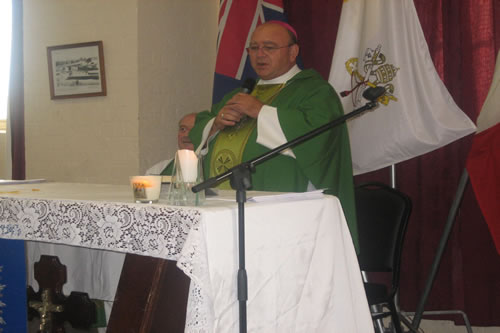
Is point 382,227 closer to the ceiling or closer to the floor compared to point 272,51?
closer to the floor

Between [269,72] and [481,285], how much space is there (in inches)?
68.2

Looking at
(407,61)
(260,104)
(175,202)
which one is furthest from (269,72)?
(175,202)

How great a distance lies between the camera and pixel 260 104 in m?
2.71

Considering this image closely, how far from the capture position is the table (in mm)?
1552

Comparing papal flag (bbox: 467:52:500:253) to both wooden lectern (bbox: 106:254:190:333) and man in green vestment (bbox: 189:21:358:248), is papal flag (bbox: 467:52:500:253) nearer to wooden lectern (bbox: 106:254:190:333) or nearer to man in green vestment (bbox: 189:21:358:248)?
man in green vestment (bbox: 189:21:358:248)

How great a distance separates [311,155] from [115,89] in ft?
6.34

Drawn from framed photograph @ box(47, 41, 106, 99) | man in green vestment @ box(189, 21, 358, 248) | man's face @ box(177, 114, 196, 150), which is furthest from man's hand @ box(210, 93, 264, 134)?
framed photograph @ box(47, 41, 106, 99)

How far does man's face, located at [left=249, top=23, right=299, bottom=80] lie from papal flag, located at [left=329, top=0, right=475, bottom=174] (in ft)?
1.46

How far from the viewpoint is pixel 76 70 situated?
4.22 meters

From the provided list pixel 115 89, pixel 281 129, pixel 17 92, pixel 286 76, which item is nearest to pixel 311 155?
pixel 281 129

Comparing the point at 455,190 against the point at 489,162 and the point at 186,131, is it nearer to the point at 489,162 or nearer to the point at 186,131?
the point at 489,162

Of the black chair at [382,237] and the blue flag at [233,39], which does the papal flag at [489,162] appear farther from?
the blue flag at [233,39]

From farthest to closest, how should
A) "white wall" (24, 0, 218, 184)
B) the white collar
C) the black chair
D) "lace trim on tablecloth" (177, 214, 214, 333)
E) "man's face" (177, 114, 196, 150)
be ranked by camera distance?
"white wall" (24, 0, 218, 184) → "man's face" (177, 114, 196, 150) → the white collar → the black chair → "lace trim on tablecloth" (177, 214, 214, 333)

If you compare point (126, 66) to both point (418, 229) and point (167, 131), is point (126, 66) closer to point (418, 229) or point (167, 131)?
point (167, 131)
